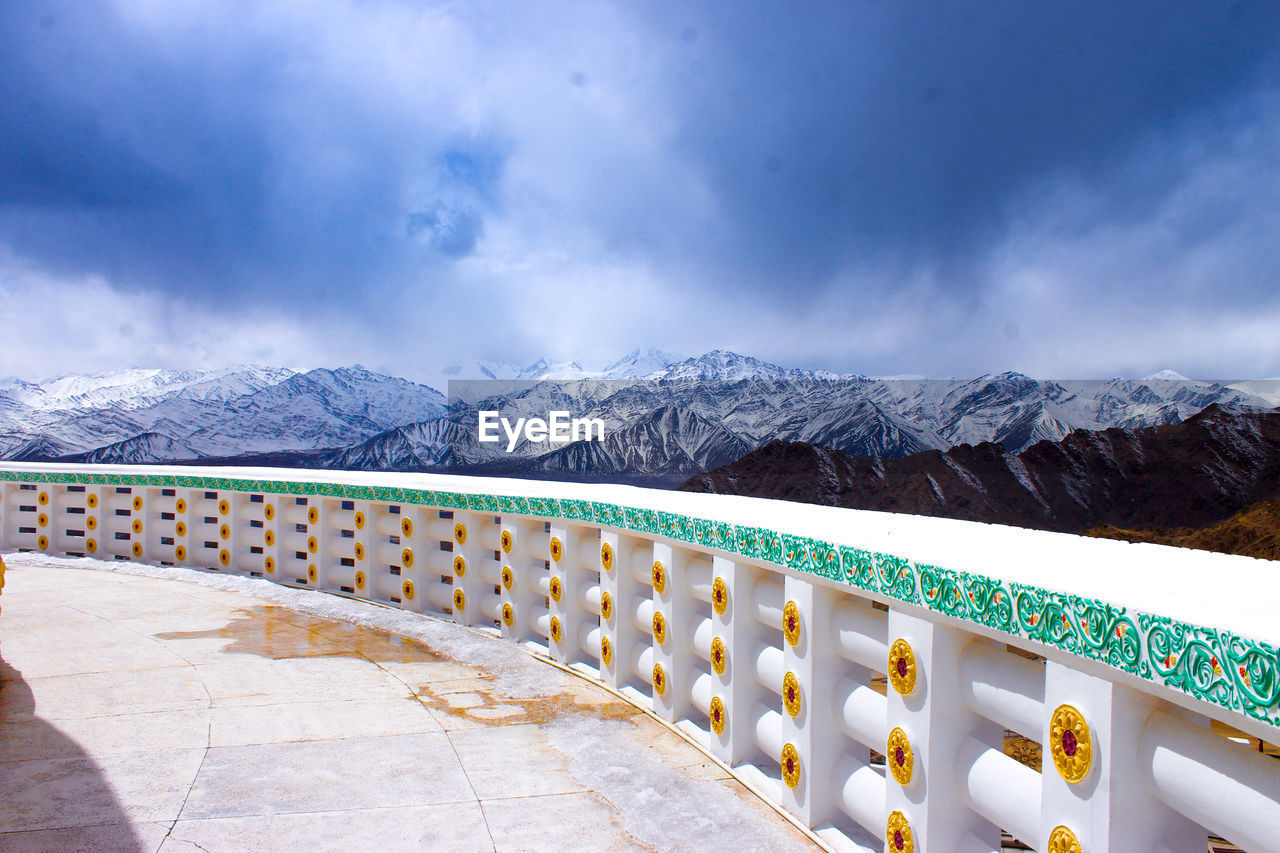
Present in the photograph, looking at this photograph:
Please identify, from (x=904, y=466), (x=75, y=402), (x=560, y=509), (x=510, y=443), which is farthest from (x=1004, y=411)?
(x=75, y=402)

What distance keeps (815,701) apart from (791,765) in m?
0.34

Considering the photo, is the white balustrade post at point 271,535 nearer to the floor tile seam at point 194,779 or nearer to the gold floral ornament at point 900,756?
the floor tile seam at point 194,779

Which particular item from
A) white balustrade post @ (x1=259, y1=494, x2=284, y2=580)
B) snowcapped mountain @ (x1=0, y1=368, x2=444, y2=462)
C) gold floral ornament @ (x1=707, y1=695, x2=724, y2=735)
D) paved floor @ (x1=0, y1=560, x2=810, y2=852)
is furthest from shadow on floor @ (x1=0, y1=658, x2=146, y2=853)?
snowcapped mountain @ (x1=0, y1=368, x2=444, y2=462)

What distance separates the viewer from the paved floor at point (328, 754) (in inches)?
129

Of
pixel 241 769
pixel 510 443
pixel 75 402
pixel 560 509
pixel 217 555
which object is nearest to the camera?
pixel 241 769

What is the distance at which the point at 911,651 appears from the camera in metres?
2.70

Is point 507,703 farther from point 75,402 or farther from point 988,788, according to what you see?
point 75,402

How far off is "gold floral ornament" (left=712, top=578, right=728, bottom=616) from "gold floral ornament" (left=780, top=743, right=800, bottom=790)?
0.68 metres

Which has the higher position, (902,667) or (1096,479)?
(902,667)

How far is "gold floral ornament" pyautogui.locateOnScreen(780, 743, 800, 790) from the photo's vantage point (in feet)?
11.1

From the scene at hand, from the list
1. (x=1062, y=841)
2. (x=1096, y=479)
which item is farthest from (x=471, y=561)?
(x=1096, y=479)

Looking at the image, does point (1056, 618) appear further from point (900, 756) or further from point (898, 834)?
point (898, 834)

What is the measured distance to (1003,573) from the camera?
2.30m

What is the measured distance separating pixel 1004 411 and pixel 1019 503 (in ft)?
96.8
